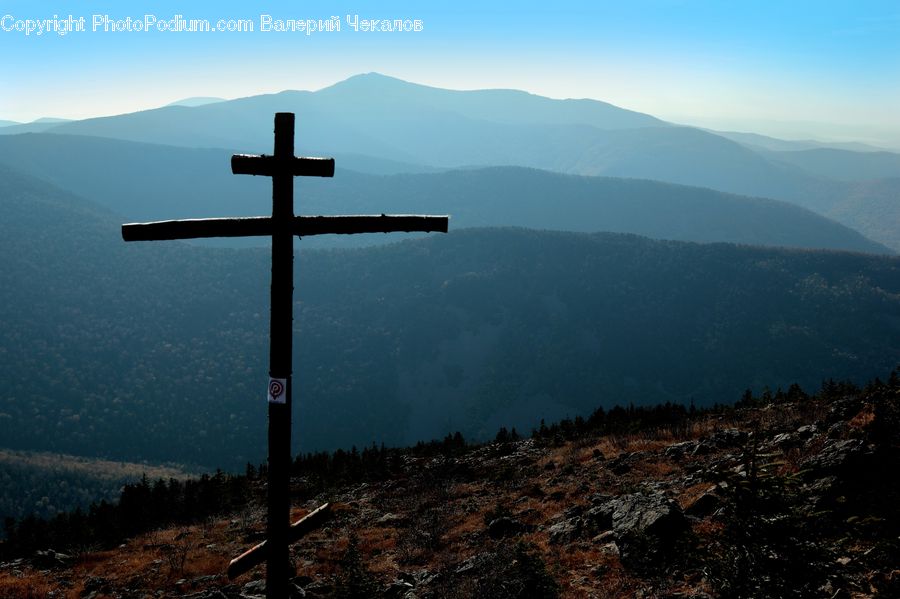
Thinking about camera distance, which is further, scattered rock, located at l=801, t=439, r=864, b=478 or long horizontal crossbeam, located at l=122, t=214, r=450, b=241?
scattered rock, located at l=801, t=439, r=864, b=478

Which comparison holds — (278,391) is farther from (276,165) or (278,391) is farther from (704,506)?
(704,506)

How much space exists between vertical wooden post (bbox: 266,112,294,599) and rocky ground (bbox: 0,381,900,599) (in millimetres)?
3958

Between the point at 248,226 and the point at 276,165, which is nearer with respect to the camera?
the point at 276,165

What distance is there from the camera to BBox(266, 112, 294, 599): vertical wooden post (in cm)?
655

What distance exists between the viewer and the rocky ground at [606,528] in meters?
6.73

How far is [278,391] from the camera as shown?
6.53 metres

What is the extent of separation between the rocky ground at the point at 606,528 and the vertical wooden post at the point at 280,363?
3958 mm

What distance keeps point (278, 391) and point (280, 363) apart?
30 cm

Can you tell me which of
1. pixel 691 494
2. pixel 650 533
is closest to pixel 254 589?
pixel 650 533

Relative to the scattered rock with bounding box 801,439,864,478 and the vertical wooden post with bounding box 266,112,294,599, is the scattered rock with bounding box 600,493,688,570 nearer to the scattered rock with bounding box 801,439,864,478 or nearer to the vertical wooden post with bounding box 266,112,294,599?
the scattered rock with bounding box 801,439,864,478

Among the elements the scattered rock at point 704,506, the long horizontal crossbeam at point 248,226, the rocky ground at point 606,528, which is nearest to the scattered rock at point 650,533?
the rocky ground at point 606,528

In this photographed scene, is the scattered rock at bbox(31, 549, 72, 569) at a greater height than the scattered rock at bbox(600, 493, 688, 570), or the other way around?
the scattered rock at bbox(600, 493, 688, 570)

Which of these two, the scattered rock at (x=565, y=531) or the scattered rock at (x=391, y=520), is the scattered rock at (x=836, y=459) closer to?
the scattered rock at (x=565, y=531)

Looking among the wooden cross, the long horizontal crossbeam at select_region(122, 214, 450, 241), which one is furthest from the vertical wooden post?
the long horizontal crossbeam at select_region(122, 214, 450, 241)
